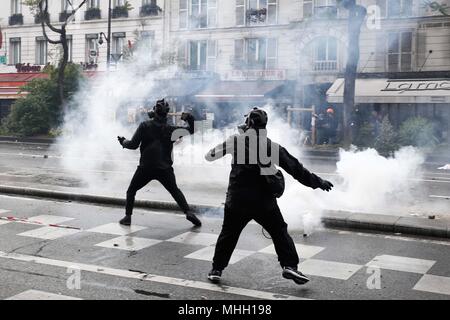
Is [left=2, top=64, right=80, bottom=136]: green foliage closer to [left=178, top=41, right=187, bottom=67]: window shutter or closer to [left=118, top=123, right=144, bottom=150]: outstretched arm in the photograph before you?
[left=178, top=41, right=187, bottom=67]: window shutter

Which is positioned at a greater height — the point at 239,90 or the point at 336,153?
the point at 239,90

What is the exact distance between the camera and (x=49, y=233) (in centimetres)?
698

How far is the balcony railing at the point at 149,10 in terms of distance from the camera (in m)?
27.5

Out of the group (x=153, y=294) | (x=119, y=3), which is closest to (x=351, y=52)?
(x=153, y=294)

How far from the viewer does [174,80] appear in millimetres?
21219

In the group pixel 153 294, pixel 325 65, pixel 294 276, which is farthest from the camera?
pixel 325 65

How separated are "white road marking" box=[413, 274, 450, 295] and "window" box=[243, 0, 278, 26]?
1832cm

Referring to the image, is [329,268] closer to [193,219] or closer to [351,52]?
[193,219]

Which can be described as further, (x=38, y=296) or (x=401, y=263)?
(x=401, y=263)

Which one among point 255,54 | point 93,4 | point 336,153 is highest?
point 93,4

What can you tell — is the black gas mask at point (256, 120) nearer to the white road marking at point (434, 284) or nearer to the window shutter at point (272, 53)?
the white road marking at point (434, 284)

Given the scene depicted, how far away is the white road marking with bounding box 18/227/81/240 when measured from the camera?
6.80 meters

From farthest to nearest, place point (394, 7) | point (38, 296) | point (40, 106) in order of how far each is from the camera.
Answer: point (40, 106) < point (394, 7) < point (38, 296)

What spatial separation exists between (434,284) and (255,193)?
1700 millimetres
